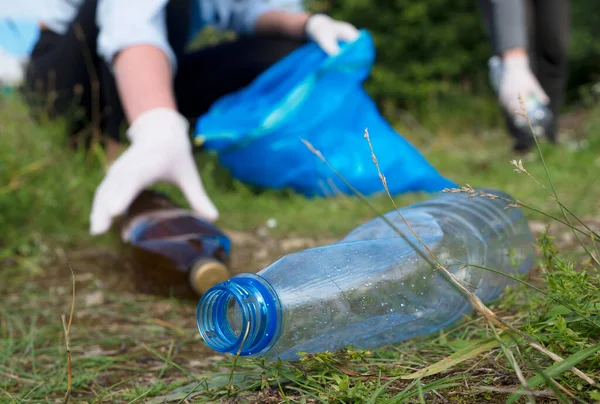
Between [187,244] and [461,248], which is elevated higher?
[461,248]

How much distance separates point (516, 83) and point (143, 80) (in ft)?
5.57

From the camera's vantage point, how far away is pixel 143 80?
1.74 meters

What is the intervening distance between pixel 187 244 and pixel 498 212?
0.71 metres

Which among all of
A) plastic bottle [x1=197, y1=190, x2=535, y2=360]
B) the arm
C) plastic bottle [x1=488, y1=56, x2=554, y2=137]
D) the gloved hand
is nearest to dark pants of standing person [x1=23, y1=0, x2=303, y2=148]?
the arm

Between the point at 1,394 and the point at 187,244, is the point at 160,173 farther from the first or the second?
the point at 1,394

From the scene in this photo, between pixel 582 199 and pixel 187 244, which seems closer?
pixel 187 244

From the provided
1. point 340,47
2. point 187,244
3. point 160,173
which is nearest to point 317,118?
point 340,47

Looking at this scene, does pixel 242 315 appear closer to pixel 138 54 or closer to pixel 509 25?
pixel 138 54

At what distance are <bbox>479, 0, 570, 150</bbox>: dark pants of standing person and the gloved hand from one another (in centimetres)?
217

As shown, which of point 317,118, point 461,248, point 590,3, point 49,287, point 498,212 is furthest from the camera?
point 590,3

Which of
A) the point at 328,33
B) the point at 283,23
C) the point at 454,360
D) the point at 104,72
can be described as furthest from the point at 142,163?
the point at 283,23

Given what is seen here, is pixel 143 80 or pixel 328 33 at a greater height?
pixel 143 80

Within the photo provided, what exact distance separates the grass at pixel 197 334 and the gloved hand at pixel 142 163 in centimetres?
18

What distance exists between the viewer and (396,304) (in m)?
0.90
